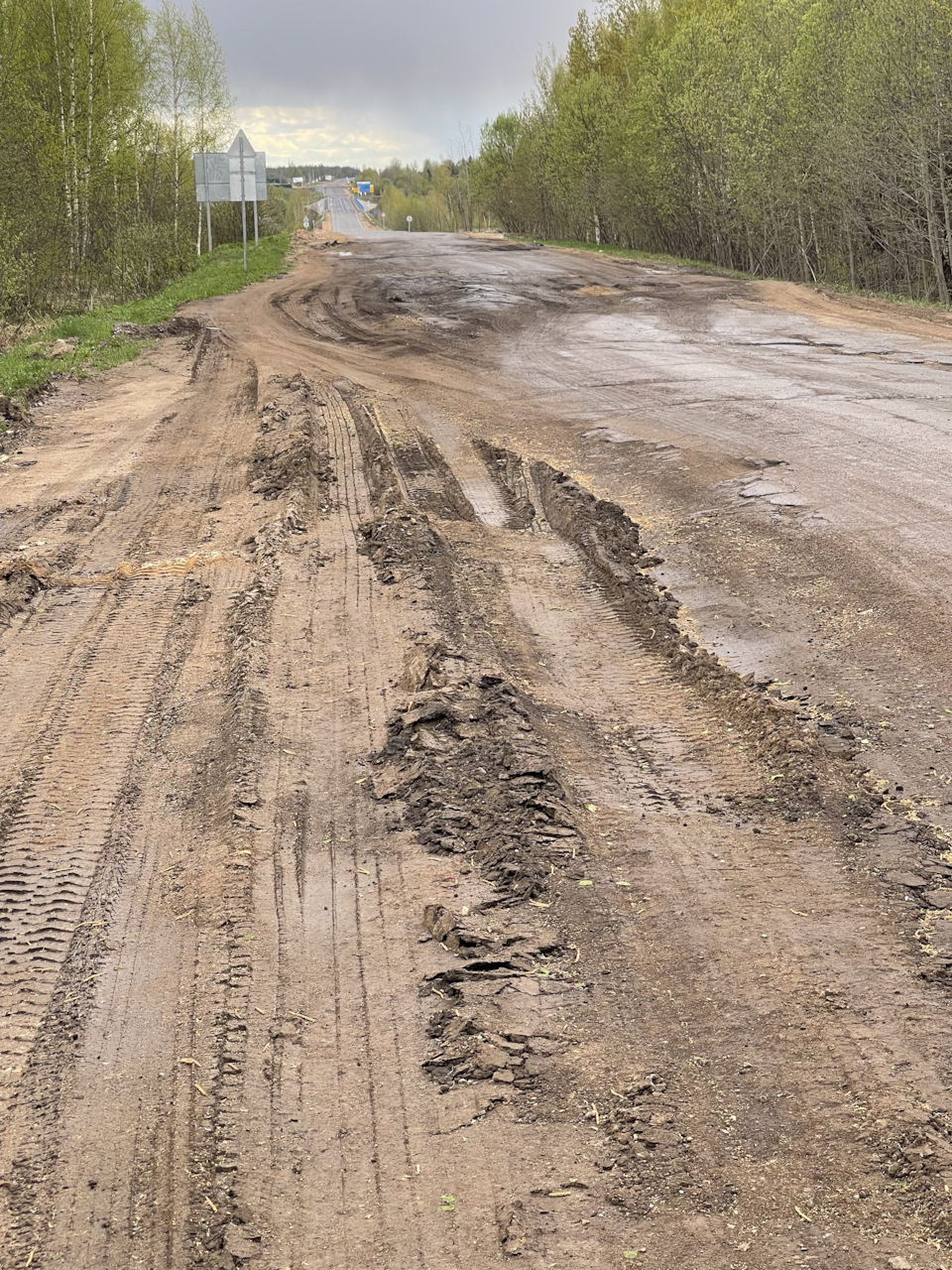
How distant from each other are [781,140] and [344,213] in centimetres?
8225

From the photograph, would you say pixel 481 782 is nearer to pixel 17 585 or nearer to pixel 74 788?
pixel 74 788

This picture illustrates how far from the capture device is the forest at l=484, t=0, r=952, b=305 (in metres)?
22.6

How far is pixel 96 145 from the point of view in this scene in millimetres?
27766

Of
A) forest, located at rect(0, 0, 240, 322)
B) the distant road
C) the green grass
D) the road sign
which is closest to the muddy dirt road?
the green grass

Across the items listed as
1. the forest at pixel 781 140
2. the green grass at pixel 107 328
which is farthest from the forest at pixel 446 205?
the green grass at pixel 107 328

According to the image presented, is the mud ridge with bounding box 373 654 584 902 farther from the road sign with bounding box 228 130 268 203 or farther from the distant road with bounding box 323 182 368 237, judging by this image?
the distant road with bounding box 323 182 368 237

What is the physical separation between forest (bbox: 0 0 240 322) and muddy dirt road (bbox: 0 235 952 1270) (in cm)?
1407

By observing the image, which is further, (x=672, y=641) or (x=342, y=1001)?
(x=672, y=641)

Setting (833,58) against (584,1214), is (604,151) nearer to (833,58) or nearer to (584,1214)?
(833,58)

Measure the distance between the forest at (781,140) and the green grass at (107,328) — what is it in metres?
13.3

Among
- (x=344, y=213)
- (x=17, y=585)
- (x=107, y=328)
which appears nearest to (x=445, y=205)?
(x=344, y=213)

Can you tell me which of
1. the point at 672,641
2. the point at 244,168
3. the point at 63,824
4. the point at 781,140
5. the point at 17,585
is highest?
the point at 781,140

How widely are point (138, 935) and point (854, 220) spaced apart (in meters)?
26.6

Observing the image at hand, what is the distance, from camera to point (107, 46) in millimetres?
30328
